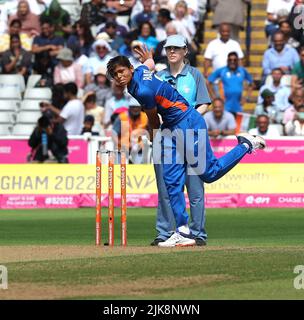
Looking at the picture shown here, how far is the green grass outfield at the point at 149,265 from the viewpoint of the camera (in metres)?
10.1

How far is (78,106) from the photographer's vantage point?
2456 cm

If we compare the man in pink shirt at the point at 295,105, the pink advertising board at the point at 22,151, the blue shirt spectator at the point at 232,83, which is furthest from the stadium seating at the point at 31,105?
the man in pink shirt at the point at 295,105

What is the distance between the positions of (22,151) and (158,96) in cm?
1127

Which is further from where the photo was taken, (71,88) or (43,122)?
(71,88)

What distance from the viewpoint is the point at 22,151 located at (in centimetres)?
2381

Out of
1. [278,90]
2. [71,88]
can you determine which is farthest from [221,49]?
[71,88]

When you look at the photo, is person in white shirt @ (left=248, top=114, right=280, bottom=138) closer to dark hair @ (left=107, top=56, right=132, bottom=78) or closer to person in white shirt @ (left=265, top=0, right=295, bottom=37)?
person in white shirt @ (left=265, top=0, right=295, bottom=37)

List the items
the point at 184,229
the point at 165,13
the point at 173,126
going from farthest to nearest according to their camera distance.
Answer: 1. the point at 165,13
2. the point at 184,229
3. the point at 173,126

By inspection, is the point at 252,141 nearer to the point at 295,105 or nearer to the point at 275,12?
the point at 295,105

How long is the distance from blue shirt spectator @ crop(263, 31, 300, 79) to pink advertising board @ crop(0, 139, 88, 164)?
13.7ft

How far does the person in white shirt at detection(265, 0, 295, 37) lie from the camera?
83.8ft

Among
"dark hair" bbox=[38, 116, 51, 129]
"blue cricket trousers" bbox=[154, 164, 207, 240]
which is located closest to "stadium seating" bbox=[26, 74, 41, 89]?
"dark hair" bbox=[38, 116, 51, 129]

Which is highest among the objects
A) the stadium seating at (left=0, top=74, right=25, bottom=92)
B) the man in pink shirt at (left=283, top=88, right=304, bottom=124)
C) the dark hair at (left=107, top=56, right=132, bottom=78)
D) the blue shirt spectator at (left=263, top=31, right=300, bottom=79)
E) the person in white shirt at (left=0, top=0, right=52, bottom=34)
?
the person in white shirt at (left=0, top=0, right=52, bottom=34)
